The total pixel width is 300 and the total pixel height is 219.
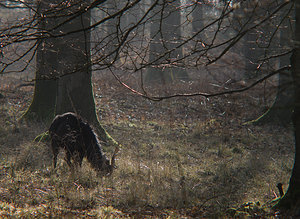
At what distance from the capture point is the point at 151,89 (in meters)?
17.0

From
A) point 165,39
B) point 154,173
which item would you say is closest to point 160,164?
point 154,173

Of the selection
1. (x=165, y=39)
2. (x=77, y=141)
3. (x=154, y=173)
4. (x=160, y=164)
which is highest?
(x=165, y=39)

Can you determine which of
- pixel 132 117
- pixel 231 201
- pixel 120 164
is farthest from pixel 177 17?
pixel 231 201

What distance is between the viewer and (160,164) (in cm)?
Answer: 748

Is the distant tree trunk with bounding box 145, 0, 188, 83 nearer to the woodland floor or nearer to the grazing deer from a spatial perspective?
the woodland floor

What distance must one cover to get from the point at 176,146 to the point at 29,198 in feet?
17.5

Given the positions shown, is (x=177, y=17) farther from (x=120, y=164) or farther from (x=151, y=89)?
(x=120, y=164)

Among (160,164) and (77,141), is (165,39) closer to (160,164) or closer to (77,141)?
(77,141)

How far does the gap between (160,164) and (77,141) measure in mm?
2158

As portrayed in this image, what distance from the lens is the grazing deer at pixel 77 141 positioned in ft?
20.9

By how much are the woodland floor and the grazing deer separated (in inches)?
12.0

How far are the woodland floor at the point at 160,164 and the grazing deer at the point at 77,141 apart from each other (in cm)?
30

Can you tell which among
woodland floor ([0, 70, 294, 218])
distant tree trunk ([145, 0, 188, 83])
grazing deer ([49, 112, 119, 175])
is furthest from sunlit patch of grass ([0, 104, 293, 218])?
distant tree trunk ([145, 0, 188, 83])

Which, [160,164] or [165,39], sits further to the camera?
[160,164]
